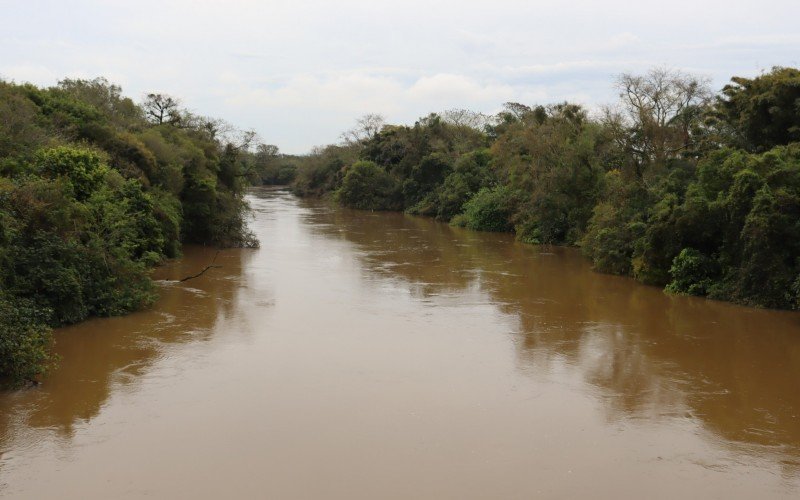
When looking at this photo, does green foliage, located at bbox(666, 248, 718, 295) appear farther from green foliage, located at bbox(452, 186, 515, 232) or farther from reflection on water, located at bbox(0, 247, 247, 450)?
green foliage, located at bbox(452, 186, 515, 232)

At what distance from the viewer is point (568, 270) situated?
2706 cm

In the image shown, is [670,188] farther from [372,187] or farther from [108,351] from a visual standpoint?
[372,187]

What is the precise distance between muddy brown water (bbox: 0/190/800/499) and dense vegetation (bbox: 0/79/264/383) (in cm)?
88

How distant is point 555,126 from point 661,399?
26.0 m

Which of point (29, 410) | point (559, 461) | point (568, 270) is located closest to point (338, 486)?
point (559, 461)

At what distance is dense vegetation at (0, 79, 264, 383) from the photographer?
564 inches

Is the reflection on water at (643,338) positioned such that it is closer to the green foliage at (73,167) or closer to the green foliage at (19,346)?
the green foliage at (19,346)

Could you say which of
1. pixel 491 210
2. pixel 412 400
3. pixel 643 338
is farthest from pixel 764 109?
pixel 491 210

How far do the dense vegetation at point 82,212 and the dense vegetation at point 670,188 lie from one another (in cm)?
1518

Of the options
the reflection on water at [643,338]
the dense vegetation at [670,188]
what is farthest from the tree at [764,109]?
the reflection on water at [643,338]

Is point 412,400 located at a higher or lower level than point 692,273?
lower

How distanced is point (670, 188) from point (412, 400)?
14.8 metres

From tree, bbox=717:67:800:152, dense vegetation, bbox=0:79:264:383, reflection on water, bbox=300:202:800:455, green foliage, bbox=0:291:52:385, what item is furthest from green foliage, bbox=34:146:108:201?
tree, bbox=717:67:800:152

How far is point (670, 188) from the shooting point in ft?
75.8
